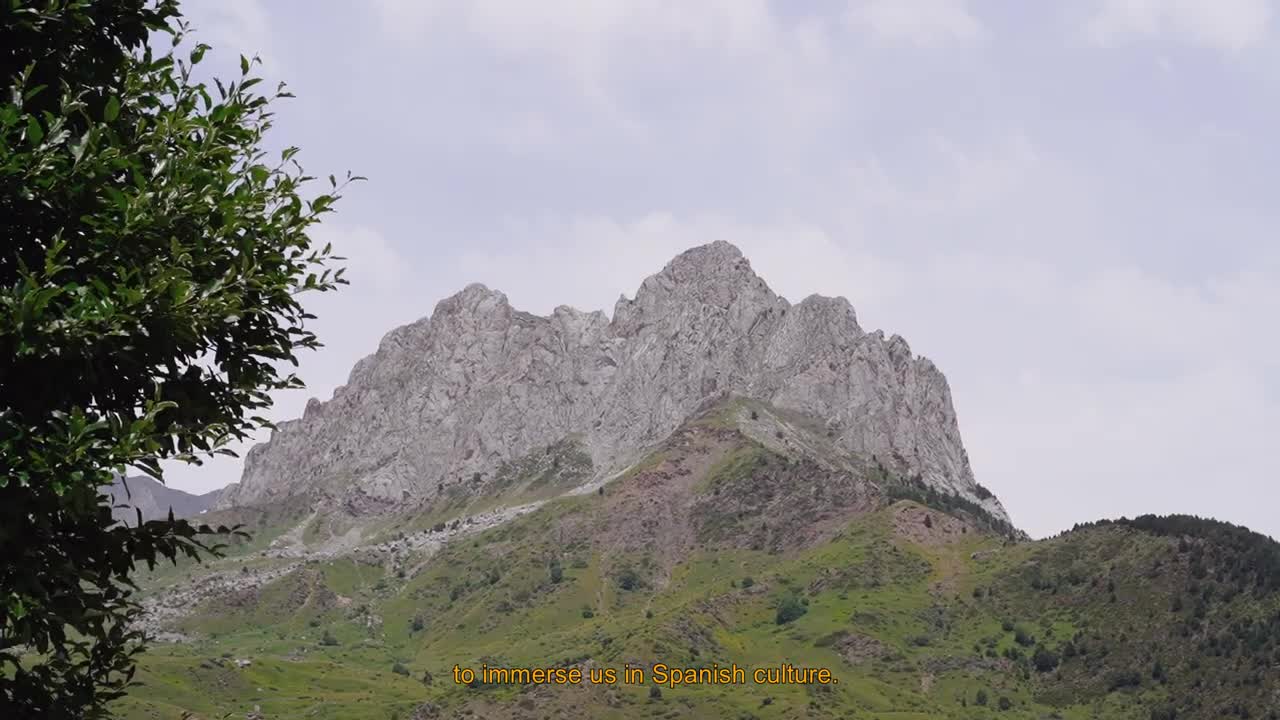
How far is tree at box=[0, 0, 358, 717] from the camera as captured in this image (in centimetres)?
1220

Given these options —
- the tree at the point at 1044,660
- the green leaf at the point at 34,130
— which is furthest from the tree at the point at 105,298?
the tree at the point at 1044,660

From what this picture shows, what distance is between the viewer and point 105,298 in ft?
40.7

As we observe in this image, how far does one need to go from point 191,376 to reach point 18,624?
146 inches

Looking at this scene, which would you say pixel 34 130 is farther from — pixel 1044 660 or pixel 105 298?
pixel 1044 660

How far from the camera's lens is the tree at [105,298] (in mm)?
12203

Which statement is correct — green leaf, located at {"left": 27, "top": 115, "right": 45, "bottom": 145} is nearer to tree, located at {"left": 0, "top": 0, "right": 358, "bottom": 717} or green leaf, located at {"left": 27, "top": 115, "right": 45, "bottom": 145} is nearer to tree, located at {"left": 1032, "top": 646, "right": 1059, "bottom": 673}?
tree, located at {"left": 0, "top": 0, "right": 358, "bottom": 717}

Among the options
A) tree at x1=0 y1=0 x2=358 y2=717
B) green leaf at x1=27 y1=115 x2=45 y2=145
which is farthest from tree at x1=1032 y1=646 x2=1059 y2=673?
green leaf at x1=27 y1=115 x2=45 y2=145

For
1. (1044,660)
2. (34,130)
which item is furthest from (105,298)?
(1044,660)

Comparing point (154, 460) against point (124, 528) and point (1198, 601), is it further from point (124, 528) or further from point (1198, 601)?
point (1198, 601)

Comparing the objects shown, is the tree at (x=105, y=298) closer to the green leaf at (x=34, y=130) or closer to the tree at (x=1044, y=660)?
the green leaf at (x=34, y=130)

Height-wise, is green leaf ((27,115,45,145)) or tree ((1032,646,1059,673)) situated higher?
green leaf ((27,115,45,145))

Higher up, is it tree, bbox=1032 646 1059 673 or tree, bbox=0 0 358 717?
tree, bbox=0 0 358 717

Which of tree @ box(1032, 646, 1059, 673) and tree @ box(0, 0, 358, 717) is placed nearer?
tree @ box(0, 0, 358, 717)

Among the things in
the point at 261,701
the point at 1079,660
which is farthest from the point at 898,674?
the point at 261,701
